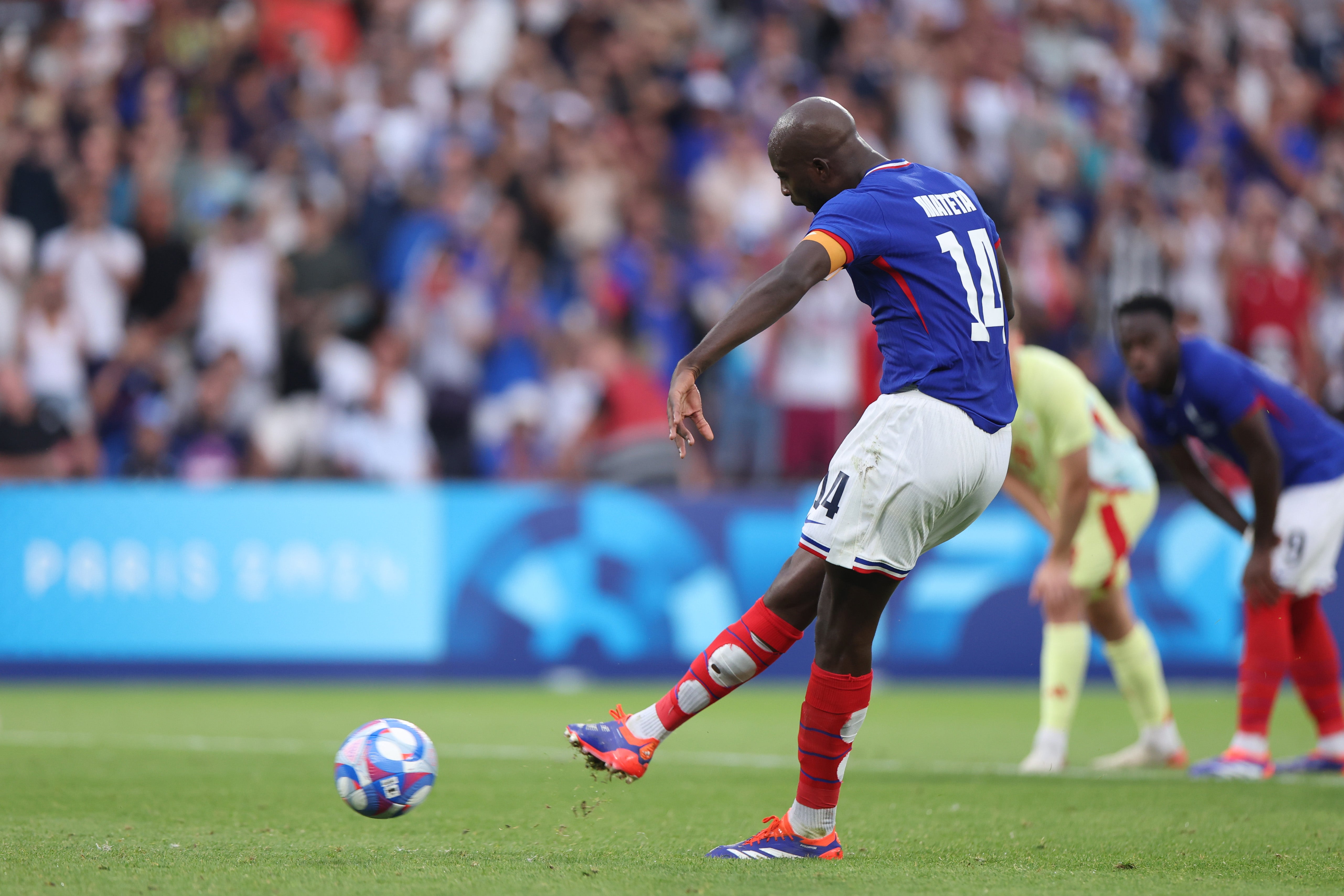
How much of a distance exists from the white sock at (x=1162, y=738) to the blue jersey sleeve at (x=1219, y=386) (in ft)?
5.10

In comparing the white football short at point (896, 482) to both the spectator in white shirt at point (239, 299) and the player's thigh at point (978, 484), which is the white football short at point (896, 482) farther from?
the spectator in white shirt at point (239, 299)

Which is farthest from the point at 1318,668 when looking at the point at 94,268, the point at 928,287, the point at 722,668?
the point at 94,268

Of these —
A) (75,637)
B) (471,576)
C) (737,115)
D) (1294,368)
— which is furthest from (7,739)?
(1294,368)

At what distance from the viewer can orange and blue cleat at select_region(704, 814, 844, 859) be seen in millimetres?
4961

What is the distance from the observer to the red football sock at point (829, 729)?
494 cm

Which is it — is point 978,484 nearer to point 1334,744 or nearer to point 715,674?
point 715,674

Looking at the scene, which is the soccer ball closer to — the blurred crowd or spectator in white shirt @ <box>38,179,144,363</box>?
the blurred crowd

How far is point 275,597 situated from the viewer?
11.8m

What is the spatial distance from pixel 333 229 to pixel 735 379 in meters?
3.64

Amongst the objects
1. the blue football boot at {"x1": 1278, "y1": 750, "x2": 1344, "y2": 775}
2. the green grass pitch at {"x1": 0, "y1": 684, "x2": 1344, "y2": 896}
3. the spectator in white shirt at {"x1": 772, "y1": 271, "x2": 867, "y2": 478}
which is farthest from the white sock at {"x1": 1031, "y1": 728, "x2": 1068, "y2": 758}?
the spectator in white shirt at {"x1": 772, "y1": 271, "x2": 867, "y2": 478}

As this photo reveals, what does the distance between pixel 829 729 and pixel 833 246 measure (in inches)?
58.5

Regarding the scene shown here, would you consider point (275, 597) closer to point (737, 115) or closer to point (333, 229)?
point (333, 229)

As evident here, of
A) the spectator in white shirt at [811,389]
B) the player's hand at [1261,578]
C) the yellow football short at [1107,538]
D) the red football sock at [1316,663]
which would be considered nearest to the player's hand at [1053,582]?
the yellow football short at [1107,538]

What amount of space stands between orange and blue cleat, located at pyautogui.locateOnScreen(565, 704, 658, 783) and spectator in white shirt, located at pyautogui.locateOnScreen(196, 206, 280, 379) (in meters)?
8.37
